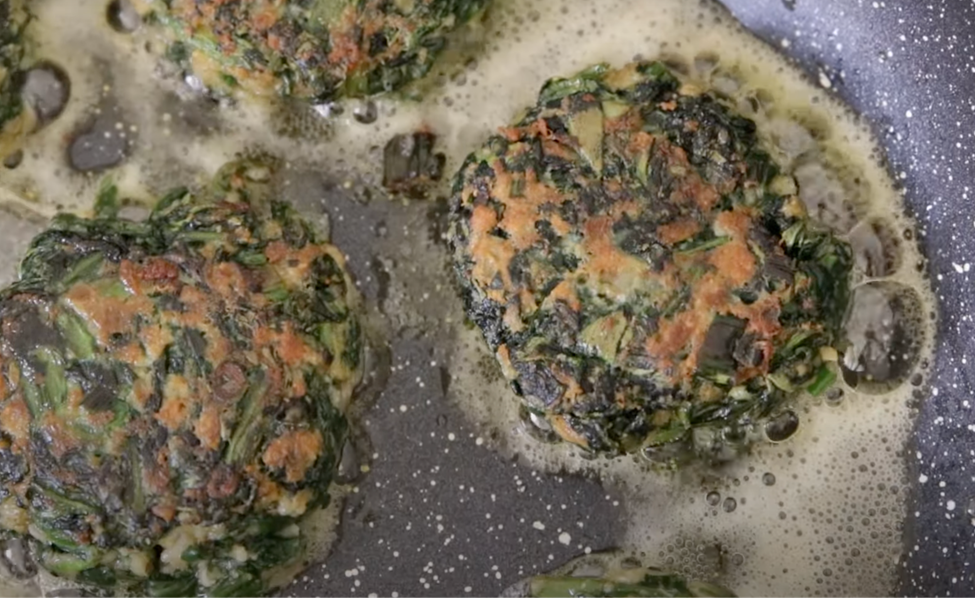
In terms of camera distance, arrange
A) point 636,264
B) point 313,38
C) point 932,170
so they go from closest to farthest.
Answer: point 636,264, point 313,38, point 932,170

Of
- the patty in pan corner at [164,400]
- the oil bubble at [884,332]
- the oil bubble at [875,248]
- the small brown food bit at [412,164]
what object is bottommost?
the patty in pan corner at [164,400]

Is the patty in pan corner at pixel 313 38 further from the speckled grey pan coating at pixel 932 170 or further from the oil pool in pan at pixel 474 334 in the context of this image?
the speckled grey pan coating at pixel 932 170

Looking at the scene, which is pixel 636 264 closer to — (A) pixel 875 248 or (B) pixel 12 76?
(A) pixel 875 248

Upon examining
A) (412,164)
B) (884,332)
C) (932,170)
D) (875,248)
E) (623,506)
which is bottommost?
(623,506)

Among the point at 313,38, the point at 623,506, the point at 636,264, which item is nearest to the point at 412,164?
the point at 313,38

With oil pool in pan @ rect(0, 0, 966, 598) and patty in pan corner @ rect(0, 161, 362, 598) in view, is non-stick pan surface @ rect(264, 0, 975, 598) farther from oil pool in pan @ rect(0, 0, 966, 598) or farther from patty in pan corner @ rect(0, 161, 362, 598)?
patty in pan corner @ rect(0, 161, 362, 598)

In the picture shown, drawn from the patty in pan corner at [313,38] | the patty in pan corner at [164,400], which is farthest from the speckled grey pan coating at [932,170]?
the patty in pan corner at [164,400]
